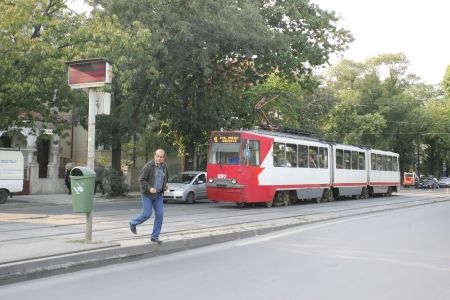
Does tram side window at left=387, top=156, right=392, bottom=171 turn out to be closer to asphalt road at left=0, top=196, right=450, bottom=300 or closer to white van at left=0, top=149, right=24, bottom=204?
white van at left=0, top=149, right=24, bottom=204

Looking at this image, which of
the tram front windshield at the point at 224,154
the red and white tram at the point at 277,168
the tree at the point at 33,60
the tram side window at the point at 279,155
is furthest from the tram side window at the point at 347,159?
the tree at the point at 33,60

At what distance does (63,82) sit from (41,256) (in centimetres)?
1423

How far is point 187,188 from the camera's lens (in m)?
24.4

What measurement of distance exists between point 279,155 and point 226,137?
2752 mm

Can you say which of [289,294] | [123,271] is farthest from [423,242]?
[123,271]

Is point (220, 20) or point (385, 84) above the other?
point (385, 84)

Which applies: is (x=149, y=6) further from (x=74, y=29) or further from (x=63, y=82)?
(x=63, y=82)

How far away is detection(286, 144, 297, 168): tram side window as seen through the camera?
24.1 metres

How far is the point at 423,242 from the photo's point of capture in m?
12.2

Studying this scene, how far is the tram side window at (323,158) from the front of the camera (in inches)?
1071

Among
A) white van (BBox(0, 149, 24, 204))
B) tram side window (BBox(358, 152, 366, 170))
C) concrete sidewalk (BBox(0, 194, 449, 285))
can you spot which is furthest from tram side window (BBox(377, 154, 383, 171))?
white van (BBox(0, 149, 24, 204))

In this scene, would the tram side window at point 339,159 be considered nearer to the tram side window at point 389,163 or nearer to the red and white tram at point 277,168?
the red and white tram at point 277,168

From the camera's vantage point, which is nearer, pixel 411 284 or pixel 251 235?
pixel 411 284

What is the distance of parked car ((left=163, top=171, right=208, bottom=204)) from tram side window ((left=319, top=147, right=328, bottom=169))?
5.93 metres
